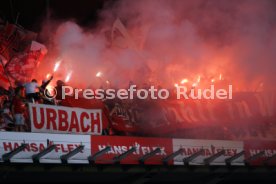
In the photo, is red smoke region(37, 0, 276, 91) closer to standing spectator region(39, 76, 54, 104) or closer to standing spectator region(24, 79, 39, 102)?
standing spectator region(39, 76, 54, 104)

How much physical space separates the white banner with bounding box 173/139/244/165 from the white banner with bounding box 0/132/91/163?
2060 millimetres

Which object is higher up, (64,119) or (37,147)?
(64,119)

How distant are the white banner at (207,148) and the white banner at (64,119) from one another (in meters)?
1.75

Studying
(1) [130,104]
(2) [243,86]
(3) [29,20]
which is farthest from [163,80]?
(3) [29,20]

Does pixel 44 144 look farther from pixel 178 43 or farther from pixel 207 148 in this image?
pixel 178 43

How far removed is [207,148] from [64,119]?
3.19m

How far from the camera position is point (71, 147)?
964 cm

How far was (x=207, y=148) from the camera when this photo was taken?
11.3 meters

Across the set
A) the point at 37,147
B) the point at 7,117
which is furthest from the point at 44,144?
the point at 7,117

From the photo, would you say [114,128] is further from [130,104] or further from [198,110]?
[198,110]

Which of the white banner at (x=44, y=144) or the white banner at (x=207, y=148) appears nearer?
the white banner at (x=44, y=144)

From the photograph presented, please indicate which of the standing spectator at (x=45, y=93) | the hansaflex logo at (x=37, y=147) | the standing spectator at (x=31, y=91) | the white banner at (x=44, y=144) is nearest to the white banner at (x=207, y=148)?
the white banner at (x=44, y=144)

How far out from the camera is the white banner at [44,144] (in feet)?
29.5

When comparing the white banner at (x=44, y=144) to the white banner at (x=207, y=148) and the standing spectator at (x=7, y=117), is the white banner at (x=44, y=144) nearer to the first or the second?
the standing spectator at (x=7, y=117)
